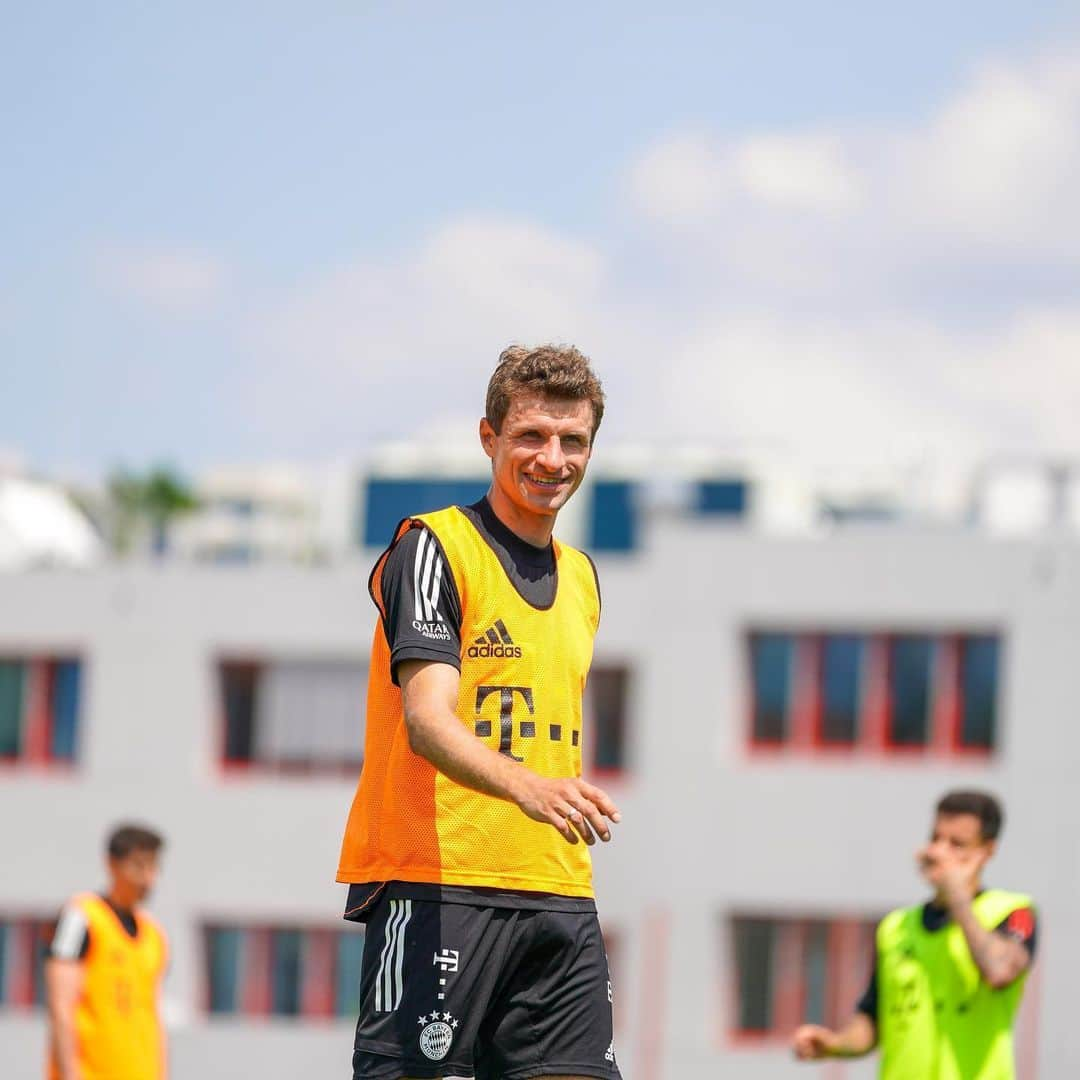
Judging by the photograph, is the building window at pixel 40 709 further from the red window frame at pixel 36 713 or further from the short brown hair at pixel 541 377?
the short brown hair at pixel 541 377

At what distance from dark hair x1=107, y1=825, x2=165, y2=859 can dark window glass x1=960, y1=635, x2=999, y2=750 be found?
24.7 meters

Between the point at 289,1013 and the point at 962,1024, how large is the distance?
3006 centimetres

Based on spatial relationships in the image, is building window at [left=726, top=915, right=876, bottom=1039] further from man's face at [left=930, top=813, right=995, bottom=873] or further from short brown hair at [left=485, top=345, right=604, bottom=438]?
short brown hair at [left=485, top=345, right=604, bottom=438]

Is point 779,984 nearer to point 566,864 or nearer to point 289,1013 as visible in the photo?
point 289,1013

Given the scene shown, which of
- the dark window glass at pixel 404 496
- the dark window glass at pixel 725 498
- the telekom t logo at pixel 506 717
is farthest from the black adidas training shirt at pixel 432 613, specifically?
the dark window glass at pixel 404 496

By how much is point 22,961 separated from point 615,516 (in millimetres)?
17090

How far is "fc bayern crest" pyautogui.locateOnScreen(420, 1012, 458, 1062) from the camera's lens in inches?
215

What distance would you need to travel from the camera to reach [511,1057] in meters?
5.57

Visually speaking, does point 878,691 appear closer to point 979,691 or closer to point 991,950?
point 979,691

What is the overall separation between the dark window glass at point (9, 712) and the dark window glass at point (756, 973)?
1124 cm

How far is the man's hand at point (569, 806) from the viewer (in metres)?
4.97

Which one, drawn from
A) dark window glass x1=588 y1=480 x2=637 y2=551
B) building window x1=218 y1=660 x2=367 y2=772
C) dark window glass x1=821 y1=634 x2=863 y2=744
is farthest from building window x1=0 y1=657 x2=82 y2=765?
dark window glass x1=588 y1=480 x2=637 y2=551

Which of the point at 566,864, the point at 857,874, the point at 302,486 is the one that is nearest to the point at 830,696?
the point at 857,874

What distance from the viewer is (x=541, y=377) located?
559cm
